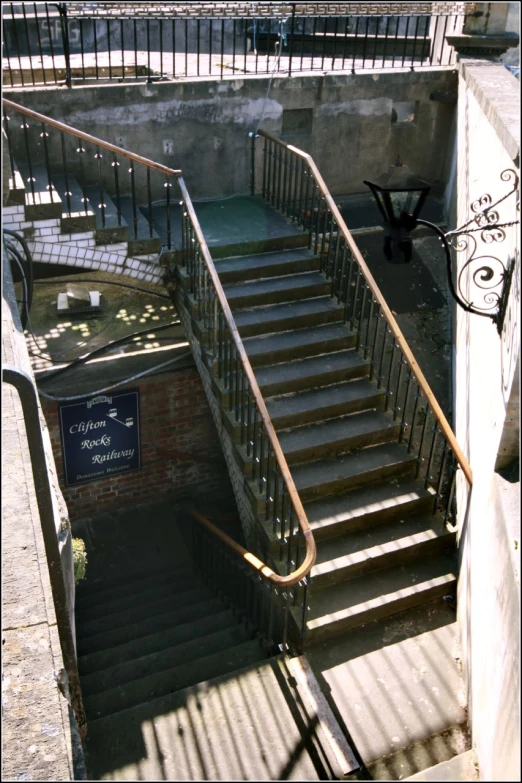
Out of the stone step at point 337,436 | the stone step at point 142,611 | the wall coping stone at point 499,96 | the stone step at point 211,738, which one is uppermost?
the wall coping stone at point 499,96

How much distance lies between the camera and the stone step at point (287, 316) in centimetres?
758

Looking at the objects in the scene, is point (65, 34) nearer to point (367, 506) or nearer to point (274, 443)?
point (274, 443)

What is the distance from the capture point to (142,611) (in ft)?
25.6

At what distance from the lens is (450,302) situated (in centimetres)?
853

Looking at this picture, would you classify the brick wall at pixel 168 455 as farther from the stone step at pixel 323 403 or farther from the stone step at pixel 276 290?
the stone step at pixel 323 403

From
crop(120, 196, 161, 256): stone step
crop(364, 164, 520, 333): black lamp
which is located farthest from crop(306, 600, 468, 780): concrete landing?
crop(120, 196, 161, 256): stone step

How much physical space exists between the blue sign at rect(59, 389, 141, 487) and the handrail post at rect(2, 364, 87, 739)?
3.64 m

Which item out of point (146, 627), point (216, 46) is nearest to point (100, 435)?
point (146, 627)

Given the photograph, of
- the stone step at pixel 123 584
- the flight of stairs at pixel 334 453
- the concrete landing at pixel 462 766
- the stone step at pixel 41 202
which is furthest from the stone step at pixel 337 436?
the stone step at pixel 41 202

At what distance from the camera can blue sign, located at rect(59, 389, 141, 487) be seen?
799cm

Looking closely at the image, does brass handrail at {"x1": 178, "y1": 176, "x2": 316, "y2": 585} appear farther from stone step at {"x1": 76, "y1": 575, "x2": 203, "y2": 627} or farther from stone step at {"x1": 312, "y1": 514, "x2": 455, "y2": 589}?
stone step at {"x1": 76, "y1": 575, "x2": 203, "y2": 627}

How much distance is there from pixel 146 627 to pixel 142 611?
0.42 metres

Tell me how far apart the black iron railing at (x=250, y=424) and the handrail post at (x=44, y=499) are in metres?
1.70

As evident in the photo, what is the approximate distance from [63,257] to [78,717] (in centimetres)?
439
